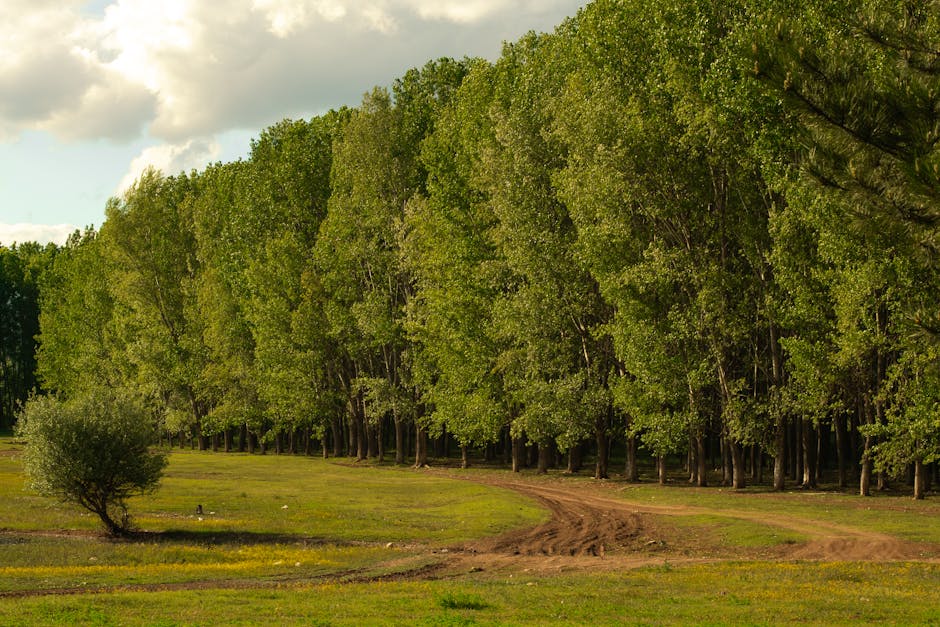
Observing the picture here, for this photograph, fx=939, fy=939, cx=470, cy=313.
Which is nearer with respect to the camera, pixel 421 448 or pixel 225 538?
pixel 225 538

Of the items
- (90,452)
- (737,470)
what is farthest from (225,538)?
(737,470)

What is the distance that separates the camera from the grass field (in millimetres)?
19781

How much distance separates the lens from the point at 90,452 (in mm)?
35812

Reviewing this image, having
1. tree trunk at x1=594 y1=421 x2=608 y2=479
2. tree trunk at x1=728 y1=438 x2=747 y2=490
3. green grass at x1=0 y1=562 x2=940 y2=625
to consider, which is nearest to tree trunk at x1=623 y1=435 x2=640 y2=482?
tree trunk at x1=594 y1=421 x2=608 y2=479

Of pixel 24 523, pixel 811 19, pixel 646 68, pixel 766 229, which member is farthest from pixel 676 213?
pixel 24 523

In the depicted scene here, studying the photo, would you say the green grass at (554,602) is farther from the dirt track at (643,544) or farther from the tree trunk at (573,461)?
the tree trunk at (573,461)

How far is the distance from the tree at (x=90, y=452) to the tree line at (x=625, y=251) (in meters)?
6.52

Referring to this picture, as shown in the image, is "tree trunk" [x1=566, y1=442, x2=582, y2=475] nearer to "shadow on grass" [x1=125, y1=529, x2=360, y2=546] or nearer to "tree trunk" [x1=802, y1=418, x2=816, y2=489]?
"tree trunk" [x1=802, y1=418, x2=816, y2=489]

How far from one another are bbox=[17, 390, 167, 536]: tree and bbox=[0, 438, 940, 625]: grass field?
5.61 ft

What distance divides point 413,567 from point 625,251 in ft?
90.3

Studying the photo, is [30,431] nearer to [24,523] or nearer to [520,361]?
[24,523]

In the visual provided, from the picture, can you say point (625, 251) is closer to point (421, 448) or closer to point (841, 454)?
point (841, 454)

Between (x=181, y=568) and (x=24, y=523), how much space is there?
14.1 metres

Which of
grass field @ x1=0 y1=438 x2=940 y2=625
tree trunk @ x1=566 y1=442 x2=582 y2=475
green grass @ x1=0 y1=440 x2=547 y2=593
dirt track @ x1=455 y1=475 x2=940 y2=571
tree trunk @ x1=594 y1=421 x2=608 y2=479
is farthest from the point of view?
tree trunk @ x1=566 y1=442 x2=582 y2=475
